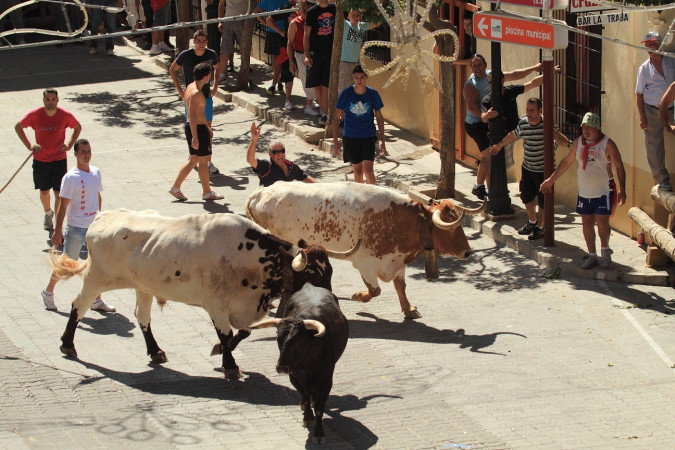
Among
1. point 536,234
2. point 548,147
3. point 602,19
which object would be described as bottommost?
point 536,234

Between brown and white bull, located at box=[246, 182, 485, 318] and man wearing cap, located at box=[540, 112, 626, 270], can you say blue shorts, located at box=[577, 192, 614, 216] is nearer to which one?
man wearing cap, located at box=[540, 112, 626, 270]

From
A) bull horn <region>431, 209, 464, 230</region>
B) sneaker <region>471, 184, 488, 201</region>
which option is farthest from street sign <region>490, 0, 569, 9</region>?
sneaker <region>471, 184, 488, 201</region>

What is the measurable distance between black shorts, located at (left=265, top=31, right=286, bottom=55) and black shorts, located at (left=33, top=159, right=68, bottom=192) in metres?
7.18

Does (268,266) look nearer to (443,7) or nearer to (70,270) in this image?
Result: (70,270)

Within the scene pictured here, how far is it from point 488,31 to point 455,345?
406cm

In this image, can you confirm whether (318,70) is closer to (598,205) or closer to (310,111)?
(310,111)

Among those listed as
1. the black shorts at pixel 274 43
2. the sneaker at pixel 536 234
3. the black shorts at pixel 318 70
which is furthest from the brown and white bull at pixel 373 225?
the black shorts at pixel 274 43

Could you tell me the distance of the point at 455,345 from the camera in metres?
10.6

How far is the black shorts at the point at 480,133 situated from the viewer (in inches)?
594

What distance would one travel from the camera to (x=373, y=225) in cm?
1134

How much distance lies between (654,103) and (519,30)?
173cm

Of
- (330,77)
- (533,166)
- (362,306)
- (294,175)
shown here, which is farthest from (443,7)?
(362,306)

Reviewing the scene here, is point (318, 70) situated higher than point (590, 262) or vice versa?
point (318, 70)

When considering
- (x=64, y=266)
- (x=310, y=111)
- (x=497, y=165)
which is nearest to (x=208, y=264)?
(x=64, y=266)
